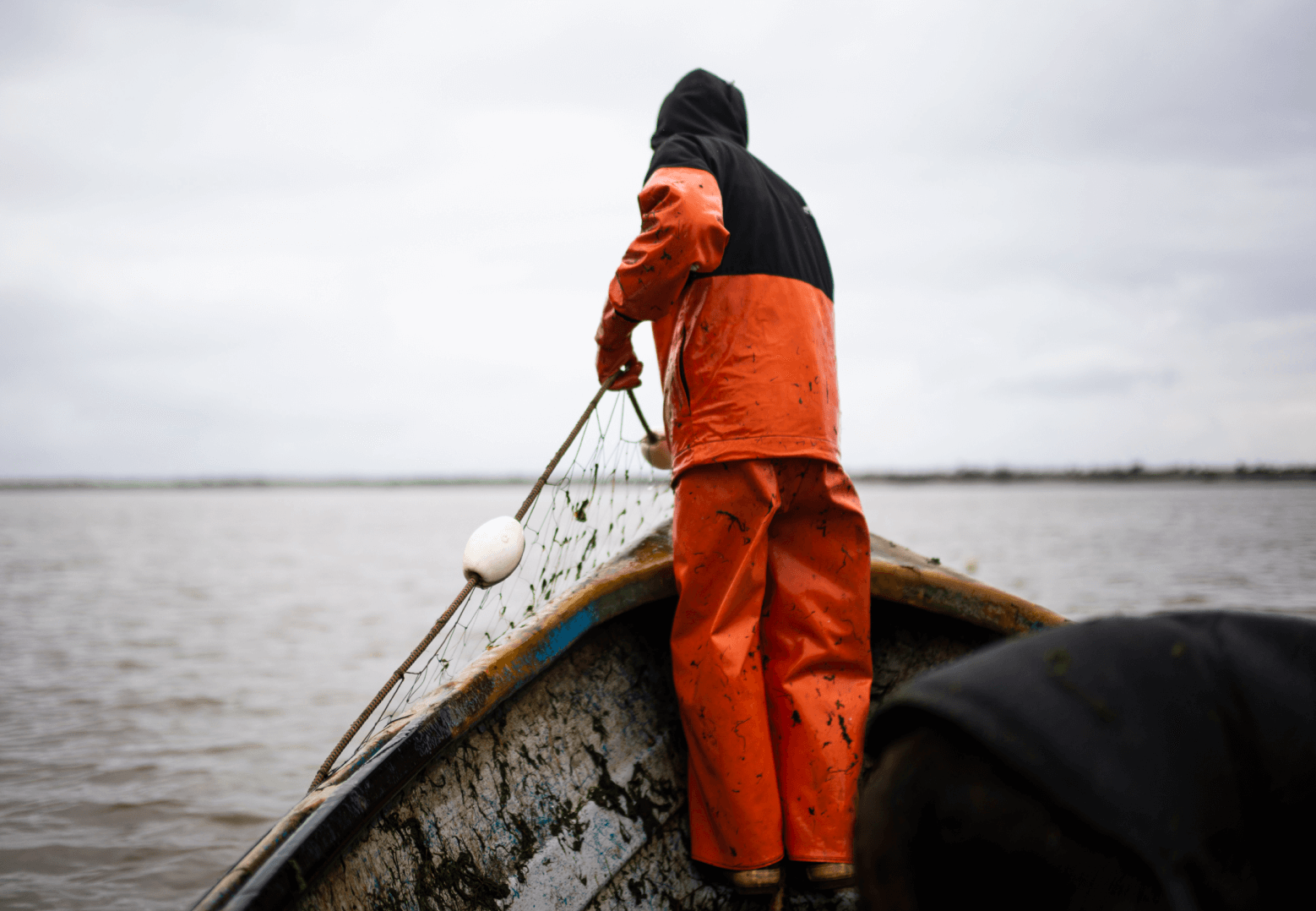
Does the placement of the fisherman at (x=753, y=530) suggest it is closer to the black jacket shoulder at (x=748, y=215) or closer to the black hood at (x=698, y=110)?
the black jacket shoulder at (x=748, y=215)

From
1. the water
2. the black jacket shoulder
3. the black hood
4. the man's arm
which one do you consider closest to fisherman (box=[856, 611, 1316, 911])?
the man's arm

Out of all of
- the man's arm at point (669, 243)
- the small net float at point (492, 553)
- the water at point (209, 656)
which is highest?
the man's arm at point (669, 243)

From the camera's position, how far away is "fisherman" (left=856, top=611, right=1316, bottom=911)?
65cm

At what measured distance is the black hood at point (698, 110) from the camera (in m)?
2.32

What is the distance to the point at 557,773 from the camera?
2.22 m

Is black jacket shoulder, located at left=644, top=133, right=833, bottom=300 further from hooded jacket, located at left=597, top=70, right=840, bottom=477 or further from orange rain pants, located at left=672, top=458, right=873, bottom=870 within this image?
orange rain pants, located at left=672, top=458, right=873, bottom=870

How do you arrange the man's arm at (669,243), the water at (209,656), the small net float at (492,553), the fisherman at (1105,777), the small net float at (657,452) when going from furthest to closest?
the water at (209,656)
the small net float at (657,452)
the small net float at (492,553)
the man's arm at (669,243)
the fisherman at (1105,777)

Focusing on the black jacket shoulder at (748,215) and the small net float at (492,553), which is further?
the small net float at (492,553)

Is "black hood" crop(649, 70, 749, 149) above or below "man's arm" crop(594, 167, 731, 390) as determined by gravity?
above

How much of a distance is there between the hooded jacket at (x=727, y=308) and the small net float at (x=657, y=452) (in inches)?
20.8

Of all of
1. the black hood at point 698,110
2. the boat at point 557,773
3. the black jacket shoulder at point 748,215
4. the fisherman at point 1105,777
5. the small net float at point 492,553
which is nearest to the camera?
the fisherman at point 1105,777

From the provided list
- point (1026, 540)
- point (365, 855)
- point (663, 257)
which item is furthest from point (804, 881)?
point (1026, 540)

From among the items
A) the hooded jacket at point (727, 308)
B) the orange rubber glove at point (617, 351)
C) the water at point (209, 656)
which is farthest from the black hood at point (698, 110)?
the water at point (209, 656)

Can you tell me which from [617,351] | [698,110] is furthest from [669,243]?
[698,110]
